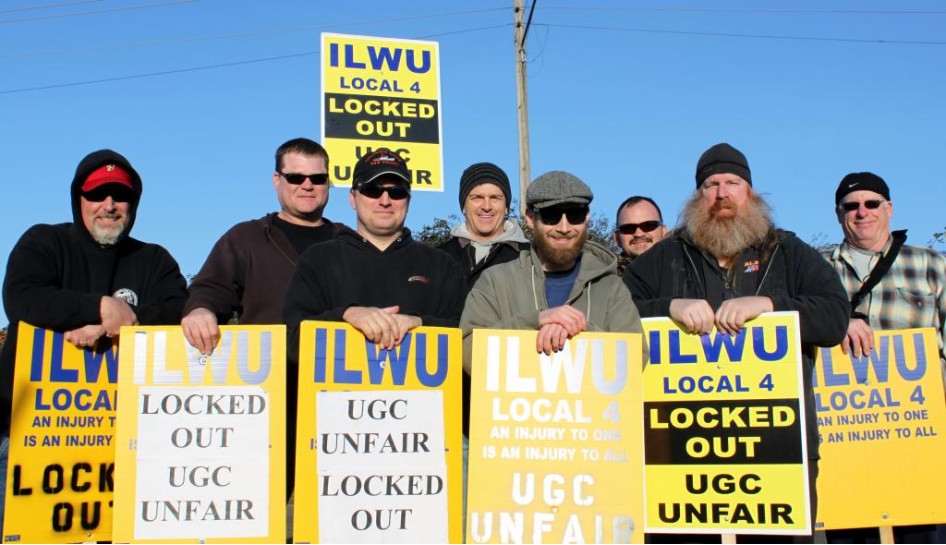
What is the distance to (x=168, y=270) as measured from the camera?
504cm

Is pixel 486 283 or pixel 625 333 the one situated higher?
pixel 486 283

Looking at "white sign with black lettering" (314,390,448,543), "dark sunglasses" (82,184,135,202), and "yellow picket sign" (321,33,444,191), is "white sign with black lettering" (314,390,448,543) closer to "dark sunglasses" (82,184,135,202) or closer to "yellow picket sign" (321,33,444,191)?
"dark sunglasses" (82,184,135,202)

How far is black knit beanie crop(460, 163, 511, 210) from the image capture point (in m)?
6.04

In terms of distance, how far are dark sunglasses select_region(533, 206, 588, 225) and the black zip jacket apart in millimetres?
634

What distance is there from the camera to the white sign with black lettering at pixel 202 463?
416 cm

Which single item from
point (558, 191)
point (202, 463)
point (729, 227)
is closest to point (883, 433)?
point (729, 227)

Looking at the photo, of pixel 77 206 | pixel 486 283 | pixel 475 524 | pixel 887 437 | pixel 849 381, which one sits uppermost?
pixel 77 206

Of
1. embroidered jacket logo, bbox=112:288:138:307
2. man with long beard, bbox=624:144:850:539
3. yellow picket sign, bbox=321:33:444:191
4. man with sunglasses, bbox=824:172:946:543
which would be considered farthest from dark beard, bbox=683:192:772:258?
yellow picket sign, bbox=321:33:444:191

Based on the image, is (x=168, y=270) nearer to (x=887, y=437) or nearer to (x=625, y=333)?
(x=625, y=333)

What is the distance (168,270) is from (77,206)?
1.91 feet

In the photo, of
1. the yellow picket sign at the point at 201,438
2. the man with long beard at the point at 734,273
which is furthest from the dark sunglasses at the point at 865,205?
the yellow picket sign at the point at 201,438

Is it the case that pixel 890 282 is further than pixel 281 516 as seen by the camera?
Yes

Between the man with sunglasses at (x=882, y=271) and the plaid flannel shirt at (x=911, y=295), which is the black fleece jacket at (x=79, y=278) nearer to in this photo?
the man with sunglasses at (x=882, y=271)

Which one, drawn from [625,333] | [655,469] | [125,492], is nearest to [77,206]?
[125,492]
